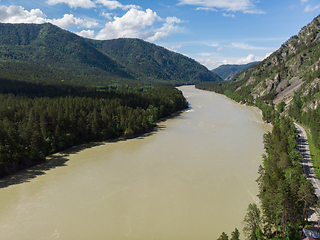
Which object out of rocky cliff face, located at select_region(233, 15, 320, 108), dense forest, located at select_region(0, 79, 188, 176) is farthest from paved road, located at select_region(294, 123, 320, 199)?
rocky cliff face, located at select_region(233, 15, 320, 108)

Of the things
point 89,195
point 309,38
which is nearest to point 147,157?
point 89,195

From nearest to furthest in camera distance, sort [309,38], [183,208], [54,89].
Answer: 1. [183,208]
2. [54,89]
3. [309,38]

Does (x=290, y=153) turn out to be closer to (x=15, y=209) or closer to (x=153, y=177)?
(x=153, y=177)

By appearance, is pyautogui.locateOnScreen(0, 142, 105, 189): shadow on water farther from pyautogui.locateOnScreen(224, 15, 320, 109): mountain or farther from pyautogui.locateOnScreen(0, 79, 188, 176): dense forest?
pyautogui.locateOnScreen(224, 15, 320, 109): mountain

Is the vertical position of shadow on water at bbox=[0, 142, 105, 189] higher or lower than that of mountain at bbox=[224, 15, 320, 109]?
lower

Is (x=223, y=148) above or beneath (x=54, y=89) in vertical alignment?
beneath

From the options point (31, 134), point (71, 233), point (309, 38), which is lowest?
point (71, 233)
